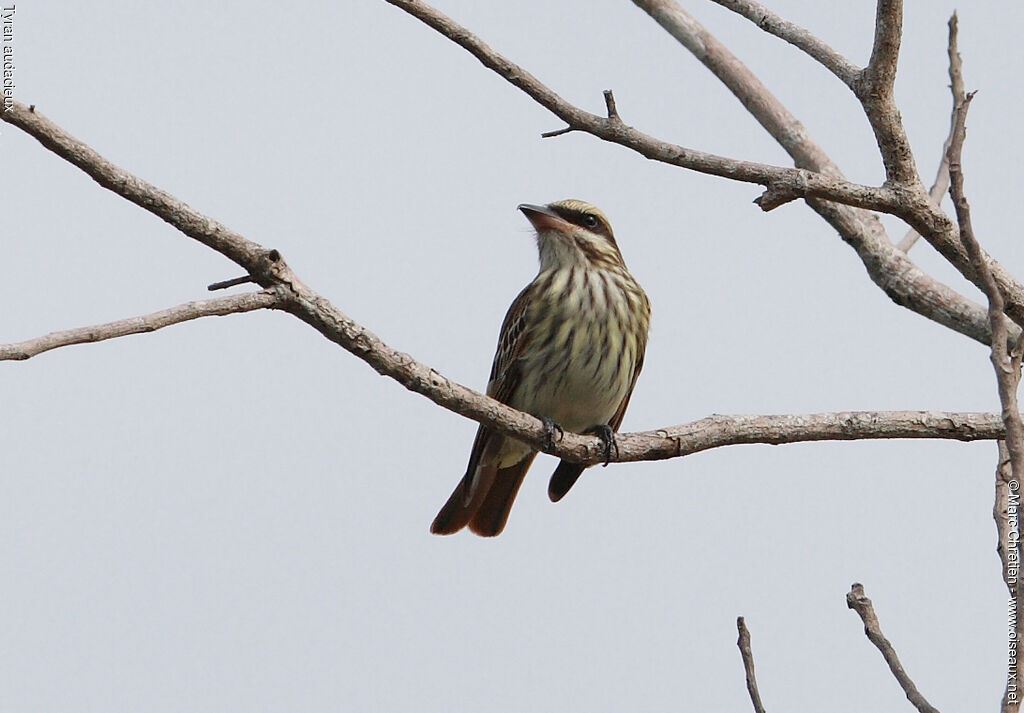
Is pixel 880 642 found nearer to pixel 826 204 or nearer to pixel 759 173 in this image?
pixel 759 173

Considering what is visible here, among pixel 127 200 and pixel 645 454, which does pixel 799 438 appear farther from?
pixel 127 200

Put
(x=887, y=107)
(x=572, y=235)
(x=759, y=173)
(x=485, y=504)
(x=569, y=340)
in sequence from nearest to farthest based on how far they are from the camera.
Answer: (x=759, y=173)
(x=887, y=107)
(x=569, y=340)
(x=572, y=235)
(x=485, y=504)

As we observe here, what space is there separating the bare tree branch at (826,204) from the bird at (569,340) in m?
1.06

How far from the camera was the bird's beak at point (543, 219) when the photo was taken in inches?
286

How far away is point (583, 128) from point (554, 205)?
3052 mm

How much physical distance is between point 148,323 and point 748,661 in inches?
Result: 68.8

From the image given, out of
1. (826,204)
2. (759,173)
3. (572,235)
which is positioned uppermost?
(572,235)

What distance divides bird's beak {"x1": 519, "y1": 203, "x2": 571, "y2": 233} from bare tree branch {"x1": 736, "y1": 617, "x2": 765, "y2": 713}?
3934 millimetres

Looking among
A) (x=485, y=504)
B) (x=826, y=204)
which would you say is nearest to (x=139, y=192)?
(x=826, y=204)

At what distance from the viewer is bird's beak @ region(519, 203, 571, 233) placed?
23.9 feet

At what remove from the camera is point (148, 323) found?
3.50 m

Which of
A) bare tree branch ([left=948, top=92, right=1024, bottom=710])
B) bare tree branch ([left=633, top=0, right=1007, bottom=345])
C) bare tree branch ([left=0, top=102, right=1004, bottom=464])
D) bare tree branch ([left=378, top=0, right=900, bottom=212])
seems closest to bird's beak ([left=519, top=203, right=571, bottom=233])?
bare tree branch ([left=633, top=0, right=1007, bottom=345])

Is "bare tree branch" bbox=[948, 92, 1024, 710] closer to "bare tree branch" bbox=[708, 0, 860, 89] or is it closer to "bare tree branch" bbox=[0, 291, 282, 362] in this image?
"bare tree branch" bbox=[708, 0, 860, 89]

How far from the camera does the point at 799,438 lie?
4.91 metres
